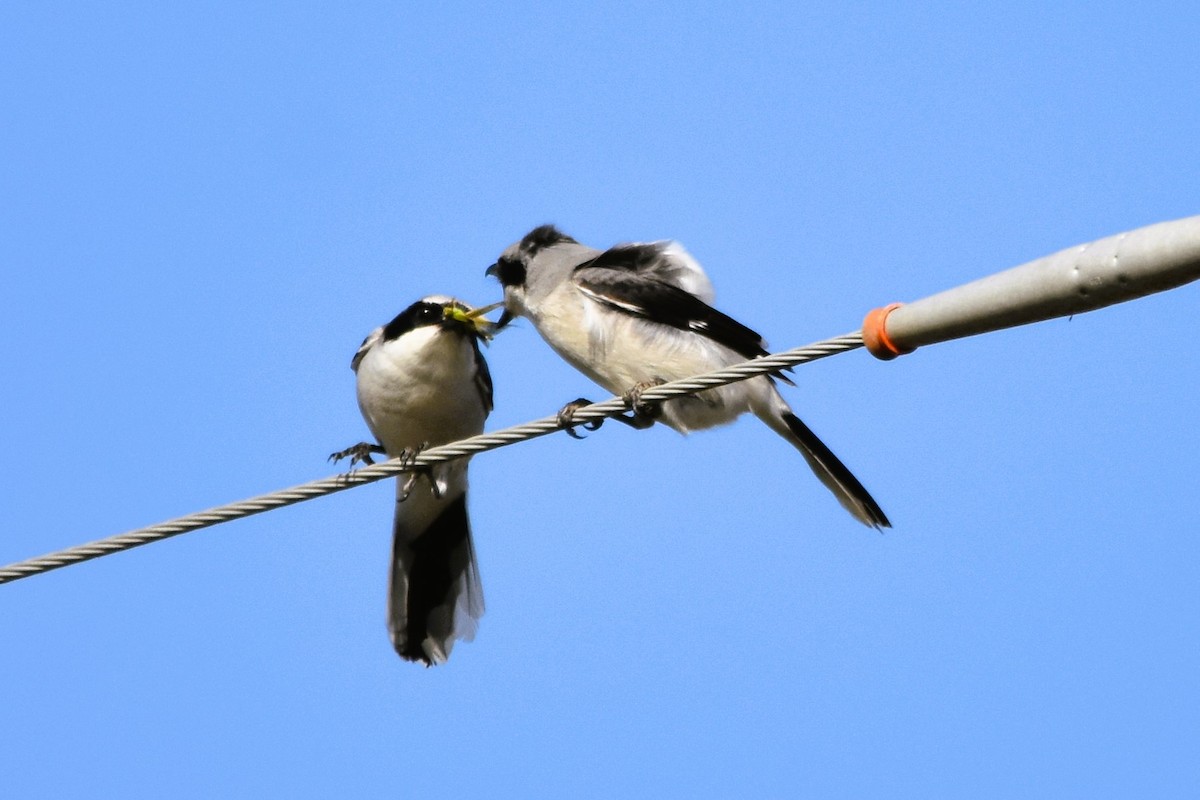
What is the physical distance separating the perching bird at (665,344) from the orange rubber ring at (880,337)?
247 cm

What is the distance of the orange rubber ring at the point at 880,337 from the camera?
4633 millimetres

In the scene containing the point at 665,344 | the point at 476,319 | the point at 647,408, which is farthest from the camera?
the point at 476,319

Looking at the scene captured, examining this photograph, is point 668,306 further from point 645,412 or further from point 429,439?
point 429,439

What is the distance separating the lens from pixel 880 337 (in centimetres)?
466

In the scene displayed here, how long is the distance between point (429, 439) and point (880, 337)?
14.5ft

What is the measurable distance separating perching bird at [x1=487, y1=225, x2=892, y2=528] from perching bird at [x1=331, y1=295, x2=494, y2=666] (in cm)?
79

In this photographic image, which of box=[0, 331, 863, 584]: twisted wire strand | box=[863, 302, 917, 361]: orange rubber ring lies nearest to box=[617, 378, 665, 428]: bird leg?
box=[0, 331, 863, 584]: twisted wire strand

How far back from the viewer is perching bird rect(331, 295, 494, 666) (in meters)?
8.37

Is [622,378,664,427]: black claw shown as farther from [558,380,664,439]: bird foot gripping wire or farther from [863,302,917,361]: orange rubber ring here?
[863,302,917,361]: orange rubber ring

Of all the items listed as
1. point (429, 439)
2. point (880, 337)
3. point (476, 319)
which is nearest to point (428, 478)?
point (429, 439)

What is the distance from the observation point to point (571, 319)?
768 cm

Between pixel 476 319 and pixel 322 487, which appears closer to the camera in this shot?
pixel 322 487

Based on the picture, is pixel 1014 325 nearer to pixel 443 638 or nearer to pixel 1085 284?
pixel 1085 284

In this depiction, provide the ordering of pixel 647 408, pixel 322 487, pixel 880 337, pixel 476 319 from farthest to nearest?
pixel 476 319, pixel 647 408, pixel 322 487, pixel 880 337
